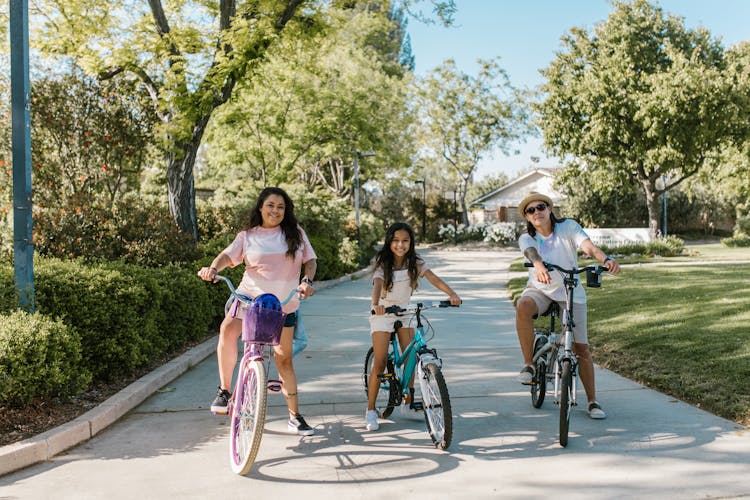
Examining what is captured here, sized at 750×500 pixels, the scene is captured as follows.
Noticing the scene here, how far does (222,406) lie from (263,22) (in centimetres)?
793

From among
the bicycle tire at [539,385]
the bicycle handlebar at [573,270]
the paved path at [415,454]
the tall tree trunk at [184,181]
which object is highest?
the tall tree trunk at [184,181]

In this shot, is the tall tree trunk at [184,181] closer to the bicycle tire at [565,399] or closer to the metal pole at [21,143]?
the metal pole at [21,143]

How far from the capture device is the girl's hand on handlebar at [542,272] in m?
5.12

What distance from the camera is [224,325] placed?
5047mm

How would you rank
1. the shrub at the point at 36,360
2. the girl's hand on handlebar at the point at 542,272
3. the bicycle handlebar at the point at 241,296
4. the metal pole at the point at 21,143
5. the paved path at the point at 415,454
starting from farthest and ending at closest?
the metal pole at the point at 21,143 → the girl's hand on handlebar at the point at 542,272 → the shrub at the point at 36,360 → the bicycle handlebar at the point at 241,296 → the paved path at the point at 415,454

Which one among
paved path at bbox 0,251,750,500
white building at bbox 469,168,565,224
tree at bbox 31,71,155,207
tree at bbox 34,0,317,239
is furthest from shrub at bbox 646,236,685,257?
white building at bbox 469,168,565,224

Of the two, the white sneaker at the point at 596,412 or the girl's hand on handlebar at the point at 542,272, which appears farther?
the white sneaker at the point at 596,412

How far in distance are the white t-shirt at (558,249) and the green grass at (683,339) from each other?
5.48ft

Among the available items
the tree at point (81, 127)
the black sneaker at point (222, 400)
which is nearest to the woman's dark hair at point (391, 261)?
the black sneaker at point (222, 400)

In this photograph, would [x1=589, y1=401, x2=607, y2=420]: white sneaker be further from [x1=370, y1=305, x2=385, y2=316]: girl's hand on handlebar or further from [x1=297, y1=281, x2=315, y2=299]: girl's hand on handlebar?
[x1=297, y1=281, x2=315, y2=299]: girl's hand on handlebar

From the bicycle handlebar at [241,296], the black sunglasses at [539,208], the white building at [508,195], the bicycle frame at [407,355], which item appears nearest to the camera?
the bicycle handlebar at [241,296]

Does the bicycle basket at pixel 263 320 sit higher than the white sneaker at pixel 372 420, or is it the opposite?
the bicycle basket at pixel 263 320

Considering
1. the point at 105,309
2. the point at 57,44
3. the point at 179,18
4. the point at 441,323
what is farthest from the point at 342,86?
the point at 105,309

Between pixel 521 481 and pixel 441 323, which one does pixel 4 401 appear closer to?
pixel 521 481
